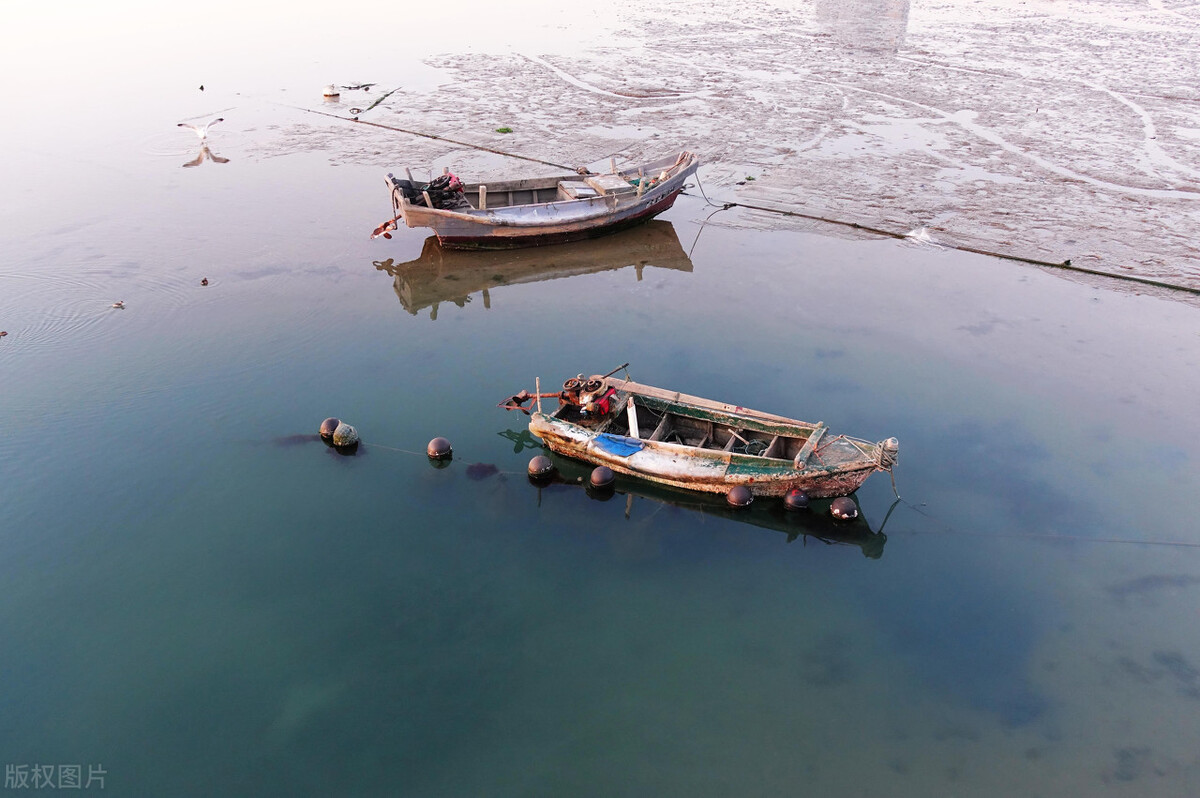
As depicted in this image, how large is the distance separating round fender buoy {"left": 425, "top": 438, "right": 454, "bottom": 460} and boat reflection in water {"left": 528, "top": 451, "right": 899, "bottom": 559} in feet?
6.03

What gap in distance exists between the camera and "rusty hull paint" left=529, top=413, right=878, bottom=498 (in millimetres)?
14297

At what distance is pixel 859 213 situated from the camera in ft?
84.7

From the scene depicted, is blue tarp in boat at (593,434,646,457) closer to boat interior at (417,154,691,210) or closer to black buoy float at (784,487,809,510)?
black buoy float at (784,487,809,510)

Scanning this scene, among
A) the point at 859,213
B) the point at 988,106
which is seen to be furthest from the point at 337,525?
the point at 988,106

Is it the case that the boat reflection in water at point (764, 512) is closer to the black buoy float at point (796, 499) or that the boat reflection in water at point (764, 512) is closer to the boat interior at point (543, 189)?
the black buoy float at point (796, 499)

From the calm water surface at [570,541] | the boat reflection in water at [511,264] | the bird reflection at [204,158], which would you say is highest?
the bird reflection at [204,158]

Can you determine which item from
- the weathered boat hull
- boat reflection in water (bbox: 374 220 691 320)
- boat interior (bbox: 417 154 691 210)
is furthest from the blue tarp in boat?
boat interior (bbox: 417 154 691 210)

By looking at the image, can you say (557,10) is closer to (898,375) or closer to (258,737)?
(898,375)

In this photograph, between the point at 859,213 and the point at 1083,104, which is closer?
the point at 859,213

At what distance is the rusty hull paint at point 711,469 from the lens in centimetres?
1430

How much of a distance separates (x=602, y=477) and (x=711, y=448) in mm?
2436

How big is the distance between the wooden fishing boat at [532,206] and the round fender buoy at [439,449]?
9.76m

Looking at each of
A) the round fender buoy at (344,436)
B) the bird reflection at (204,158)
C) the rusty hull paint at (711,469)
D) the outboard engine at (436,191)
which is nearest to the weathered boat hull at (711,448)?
the rusty hull paint at (711,469)

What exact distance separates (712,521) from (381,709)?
6.66 meters
